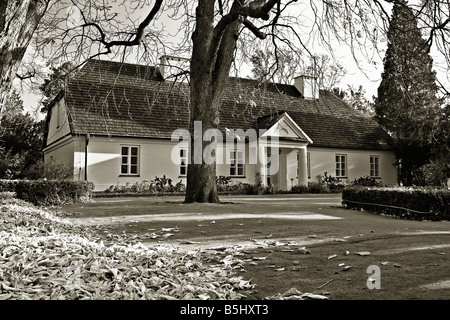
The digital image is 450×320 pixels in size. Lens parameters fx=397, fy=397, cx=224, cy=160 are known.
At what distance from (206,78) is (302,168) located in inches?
540

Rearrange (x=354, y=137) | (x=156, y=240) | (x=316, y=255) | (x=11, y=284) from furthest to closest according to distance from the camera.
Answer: (x=354, y=137) → (x=156, y=240) → (x=316, y=255) → (x=11, y=284)

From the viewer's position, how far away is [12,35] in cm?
473

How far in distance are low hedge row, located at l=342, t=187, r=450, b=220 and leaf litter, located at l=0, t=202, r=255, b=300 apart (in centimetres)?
731

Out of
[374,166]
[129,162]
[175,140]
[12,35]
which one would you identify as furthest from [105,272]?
[374,166]

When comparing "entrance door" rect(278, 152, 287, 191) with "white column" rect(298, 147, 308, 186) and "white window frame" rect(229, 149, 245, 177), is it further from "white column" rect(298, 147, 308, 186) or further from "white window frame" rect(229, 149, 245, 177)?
"white window frame" rect(229, 149, 245, 177)

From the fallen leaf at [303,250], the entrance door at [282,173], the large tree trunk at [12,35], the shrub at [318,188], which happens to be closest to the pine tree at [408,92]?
the fallen leaf at [303,250]

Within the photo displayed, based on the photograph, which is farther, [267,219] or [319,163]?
[319,163]

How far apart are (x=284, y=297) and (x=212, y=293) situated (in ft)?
2.17

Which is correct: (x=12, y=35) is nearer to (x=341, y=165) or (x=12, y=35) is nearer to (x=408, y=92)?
(x=408, y=92)

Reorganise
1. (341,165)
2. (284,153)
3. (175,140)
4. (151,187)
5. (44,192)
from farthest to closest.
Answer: (341,165)
(284,153)
(175,140)
(151,187)
(44,192)

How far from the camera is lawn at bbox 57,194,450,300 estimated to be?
3.89 meters

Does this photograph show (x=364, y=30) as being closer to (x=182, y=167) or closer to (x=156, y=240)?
(x=156, y=240)

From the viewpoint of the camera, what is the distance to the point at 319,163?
1097 inches

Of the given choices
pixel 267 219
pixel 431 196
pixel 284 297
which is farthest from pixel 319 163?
pixel 284 297
